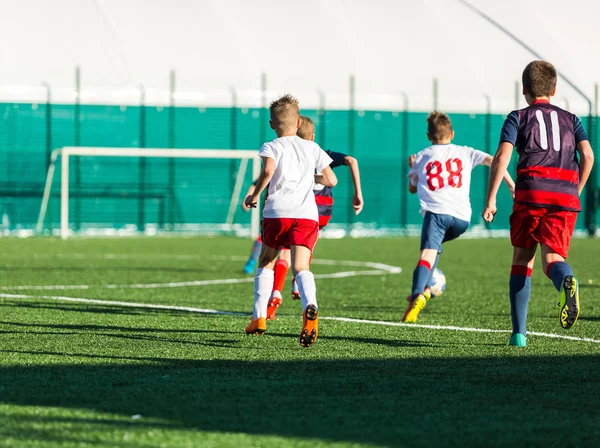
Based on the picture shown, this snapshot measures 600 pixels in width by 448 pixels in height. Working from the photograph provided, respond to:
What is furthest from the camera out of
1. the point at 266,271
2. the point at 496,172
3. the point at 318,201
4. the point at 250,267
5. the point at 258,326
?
the point at 250,267

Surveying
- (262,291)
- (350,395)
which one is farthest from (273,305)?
(350,395)

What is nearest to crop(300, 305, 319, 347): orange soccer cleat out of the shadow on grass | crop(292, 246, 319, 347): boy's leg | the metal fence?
crop(292, 246, 319, 347): boy's leg

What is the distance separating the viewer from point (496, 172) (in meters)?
7.25

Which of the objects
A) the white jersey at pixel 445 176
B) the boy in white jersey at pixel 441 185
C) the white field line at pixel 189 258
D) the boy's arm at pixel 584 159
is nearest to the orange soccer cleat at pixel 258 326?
the boy's arm at pixel 584 159

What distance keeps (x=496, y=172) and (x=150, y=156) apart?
22398 mm

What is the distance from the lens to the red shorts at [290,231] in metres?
7.67

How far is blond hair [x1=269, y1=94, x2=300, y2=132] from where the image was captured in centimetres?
776

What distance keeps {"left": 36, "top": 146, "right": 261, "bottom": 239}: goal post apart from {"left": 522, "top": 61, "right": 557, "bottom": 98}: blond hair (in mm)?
18630

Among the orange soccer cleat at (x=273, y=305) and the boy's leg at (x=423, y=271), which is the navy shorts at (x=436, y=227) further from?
the orange soccer cleat at (x=273, y=305)

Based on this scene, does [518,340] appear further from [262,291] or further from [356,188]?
[356,188]

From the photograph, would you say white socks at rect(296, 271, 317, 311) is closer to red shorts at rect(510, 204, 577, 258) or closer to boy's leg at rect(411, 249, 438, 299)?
red shorts at rect(510, 204, 577, 258)

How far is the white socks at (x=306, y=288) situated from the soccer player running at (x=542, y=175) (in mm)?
1138

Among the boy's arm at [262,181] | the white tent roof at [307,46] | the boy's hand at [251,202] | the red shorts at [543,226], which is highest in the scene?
the white tent roof at [307,46]

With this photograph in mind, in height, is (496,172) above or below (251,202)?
above
